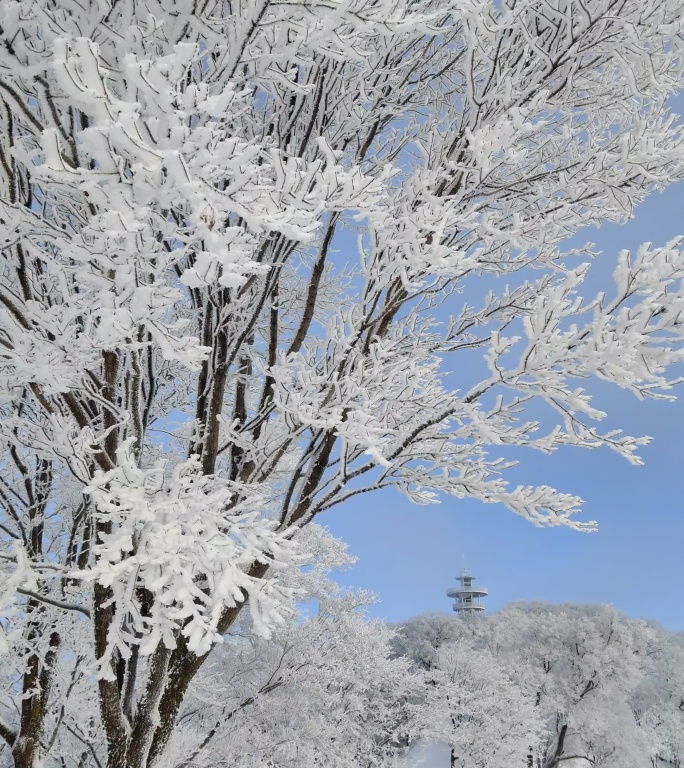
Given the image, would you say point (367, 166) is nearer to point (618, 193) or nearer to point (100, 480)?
point (618, 193)

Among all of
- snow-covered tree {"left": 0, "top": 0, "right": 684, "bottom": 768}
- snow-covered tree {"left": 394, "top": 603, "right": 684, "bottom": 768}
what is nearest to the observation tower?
snow-covered tree {"left": 394, "top": 603, "right": 684, "bottom": 768}

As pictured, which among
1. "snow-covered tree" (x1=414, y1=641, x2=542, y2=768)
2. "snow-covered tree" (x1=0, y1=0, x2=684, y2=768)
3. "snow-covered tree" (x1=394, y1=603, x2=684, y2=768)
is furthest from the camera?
"snow-covered tree" (x1=394, y1=603, x2=684, y2=768)

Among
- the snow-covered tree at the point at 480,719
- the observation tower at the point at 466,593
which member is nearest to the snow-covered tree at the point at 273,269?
the snow-covered tree at the point at 480,719

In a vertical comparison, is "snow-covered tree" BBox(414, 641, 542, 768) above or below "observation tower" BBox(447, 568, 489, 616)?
below

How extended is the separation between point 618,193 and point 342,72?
79.5 inches

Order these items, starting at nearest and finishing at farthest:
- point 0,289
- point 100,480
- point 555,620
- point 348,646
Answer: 1. point 100,480
2. point 0,289
3. point 348,646
4. point 555,620

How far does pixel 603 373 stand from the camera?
2279 mm

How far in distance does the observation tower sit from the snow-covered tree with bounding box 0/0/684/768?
166ft

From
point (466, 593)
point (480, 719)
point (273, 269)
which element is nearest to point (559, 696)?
point (480, 719)

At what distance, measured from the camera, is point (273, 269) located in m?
3.84

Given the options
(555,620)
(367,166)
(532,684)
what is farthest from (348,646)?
(555,620)

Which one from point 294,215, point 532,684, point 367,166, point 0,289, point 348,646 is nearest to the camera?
point 294,215

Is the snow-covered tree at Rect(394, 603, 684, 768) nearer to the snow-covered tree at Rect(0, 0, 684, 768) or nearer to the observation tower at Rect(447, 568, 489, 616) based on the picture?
the snow-covered tree at Rect(0, 0, 684, 768)

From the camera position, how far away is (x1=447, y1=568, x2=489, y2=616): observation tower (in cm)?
5125
